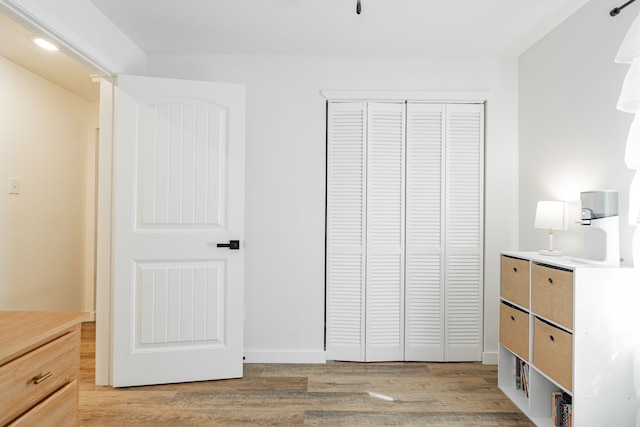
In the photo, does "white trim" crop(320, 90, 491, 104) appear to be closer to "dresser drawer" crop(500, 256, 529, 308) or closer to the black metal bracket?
the black metal bracket

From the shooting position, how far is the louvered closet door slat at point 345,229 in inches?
115

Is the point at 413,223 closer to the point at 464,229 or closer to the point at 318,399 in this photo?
the point at 464,229

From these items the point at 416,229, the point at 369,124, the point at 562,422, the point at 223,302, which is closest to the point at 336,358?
the point at 223,302

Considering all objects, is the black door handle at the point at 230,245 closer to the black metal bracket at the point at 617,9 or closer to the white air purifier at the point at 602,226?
the white air purifier at the point at 602,226

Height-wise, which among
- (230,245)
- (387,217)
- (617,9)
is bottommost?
(230,245)

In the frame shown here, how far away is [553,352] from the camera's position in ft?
6.25

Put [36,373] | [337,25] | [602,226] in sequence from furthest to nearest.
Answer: [337,25]
[602,226]
[36,373]

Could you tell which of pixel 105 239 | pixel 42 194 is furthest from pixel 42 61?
pixel 105 239

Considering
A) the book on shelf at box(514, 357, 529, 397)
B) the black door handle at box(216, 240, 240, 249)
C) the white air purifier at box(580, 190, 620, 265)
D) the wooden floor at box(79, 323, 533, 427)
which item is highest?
the white air purifier at box(580, 190, 620, 265)

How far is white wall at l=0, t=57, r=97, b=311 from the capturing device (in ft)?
9.70

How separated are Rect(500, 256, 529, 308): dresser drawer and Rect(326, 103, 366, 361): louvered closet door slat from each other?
1031 mm

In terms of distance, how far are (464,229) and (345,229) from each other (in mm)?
965

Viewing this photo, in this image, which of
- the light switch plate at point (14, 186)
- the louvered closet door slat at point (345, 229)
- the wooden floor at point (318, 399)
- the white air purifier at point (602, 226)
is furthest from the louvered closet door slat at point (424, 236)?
the light switch plate at point (14, 186)

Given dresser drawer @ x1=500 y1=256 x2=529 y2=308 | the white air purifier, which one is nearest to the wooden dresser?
dresser drawer @ x1=500 y1=256 x2=529 y2=308
